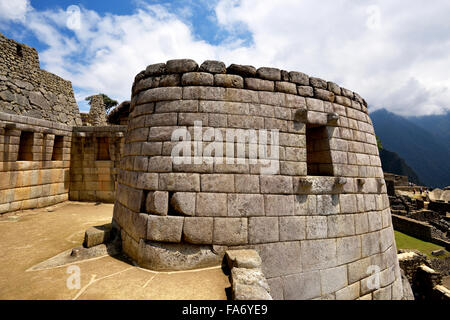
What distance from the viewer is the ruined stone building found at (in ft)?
11.0

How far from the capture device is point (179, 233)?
10.7 feet

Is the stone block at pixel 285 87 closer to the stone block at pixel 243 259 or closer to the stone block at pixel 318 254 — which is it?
the stone block at pixel 318 254

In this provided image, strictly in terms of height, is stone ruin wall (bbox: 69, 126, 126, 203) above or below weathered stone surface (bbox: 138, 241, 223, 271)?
above

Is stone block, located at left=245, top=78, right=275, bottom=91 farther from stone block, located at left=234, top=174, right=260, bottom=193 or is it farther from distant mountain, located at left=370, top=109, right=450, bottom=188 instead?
distant mountain, located at left=370, top=109, right=450, bottom=188

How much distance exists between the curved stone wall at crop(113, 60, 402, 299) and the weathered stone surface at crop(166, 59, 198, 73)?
0.07 feet

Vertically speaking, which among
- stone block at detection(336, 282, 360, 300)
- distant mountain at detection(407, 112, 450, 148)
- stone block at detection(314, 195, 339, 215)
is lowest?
stone block at detection(336, 282, 360, 300)

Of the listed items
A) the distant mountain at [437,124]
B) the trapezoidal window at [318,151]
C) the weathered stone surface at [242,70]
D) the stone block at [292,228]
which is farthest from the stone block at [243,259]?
the distant mountain at [437,124]

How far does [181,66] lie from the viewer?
12.5 feet

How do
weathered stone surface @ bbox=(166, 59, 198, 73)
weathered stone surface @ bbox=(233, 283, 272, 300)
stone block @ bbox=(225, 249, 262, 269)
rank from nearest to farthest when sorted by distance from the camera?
weathered stone surface @ bbox=(233, 283, 272, 300) < stone block @ bbox=(225, 249, 262, 269) < weathered stone surface @ bbox=(166, 59, 198, 73)

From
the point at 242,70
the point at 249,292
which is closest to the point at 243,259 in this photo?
the point at 249,292

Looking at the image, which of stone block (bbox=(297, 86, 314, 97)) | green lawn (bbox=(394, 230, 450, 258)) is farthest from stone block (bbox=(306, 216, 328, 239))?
green lawn (bbox=(394, 230, 450, 258))

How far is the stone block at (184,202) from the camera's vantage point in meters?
3.34

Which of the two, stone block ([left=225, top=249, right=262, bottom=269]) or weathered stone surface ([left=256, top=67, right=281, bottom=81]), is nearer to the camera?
stone block ([left=225, top=249, right=262, bottom=269])
